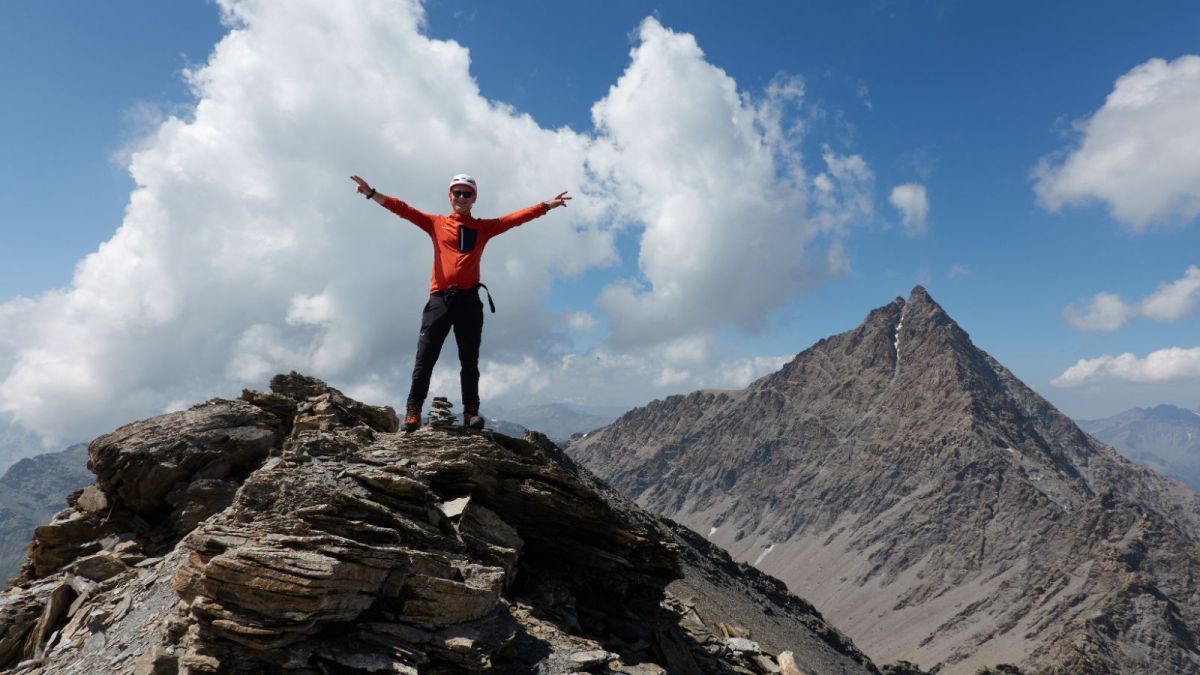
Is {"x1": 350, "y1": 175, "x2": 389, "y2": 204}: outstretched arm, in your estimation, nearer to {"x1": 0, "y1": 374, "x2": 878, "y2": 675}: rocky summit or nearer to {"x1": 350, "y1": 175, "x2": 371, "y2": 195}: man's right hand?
{"x1": 350, "y1": 175, "x2": 371, "y2": 195}: man's right hand

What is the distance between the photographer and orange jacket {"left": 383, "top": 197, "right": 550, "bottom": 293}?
50.6ft

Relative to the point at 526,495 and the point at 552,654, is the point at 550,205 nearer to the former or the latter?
the point at 526,495

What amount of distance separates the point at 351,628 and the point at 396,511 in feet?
9.09

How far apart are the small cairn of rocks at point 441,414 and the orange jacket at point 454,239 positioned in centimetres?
345

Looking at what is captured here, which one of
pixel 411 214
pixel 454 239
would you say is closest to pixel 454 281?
pixel 454 239

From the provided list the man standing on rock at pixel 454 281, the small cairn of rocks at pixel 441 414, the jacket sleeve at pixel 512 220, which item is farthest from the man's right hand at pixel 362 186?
the small cairn of rocks at pixel 441 414

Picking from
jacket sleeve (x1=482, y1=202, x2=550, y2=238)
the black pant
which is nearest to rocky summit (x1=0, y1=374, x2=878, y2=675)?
the black pant

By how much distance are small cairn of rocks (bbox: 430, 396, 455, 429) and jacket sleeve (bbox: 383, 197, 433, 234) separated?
474cm

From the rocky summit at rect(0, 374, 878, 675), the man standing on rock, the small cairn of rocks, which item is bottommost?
the rocky summit at rect(0, 374, 878, 675)

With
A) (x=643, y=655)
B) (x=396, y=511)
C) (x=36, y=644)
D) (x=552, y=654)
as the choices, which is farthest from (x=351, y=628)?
(x=36, y=644)

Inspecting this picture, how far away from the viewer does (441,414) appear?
17.3 m

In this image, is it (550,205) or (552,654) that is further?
(550,205)

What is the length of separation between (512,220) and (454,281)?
2.21 metres

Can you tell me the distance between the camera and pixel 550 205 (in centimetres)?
1659
